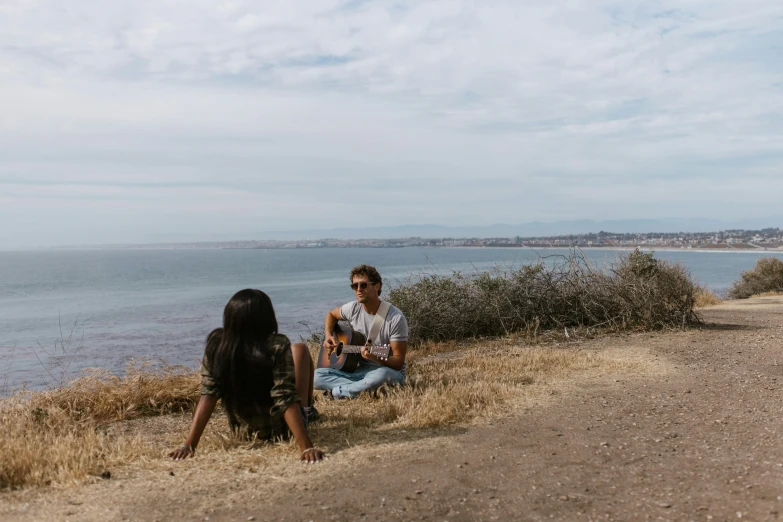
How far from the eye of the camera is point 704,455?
5.05 metres

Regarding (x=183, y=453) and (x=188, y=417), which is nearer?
(x=183, y=453)

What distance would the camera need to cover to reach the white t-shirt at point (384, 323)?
7.08 m

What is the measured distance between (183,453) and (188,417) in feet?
6.70

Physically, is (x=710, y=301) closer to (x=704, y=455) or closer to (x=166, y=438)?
(x=704, y=455)

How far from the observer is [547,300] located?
12.9 m

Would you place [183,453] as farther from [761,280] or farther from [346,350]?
[761,280]

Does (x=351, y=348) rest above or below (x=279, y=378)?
below

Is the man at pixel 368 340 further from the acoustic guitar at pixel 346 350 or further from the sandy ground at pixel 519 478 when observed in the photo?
the sandy ground at pixel 519 478

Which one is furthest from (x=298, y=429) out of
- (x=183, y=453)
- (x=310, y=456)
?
(x=183, y=453)

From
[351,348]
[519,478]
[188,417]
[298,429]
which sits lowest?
[188,417]

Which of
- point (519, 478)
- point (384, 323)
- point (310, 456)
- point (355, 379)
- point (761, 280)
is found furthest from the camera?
point (761, 280)

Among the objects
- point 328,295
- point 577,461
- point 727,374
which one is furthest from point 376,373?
point 328,295

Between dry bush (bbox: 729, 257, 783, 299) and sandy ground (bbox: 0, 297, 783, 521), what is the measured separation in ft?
77.7

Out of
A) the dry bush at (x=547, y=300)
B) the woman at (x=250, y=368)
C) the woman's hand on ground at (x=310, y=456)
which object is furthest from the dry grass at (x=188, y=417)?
the dry bush at (x=547, y=300)
